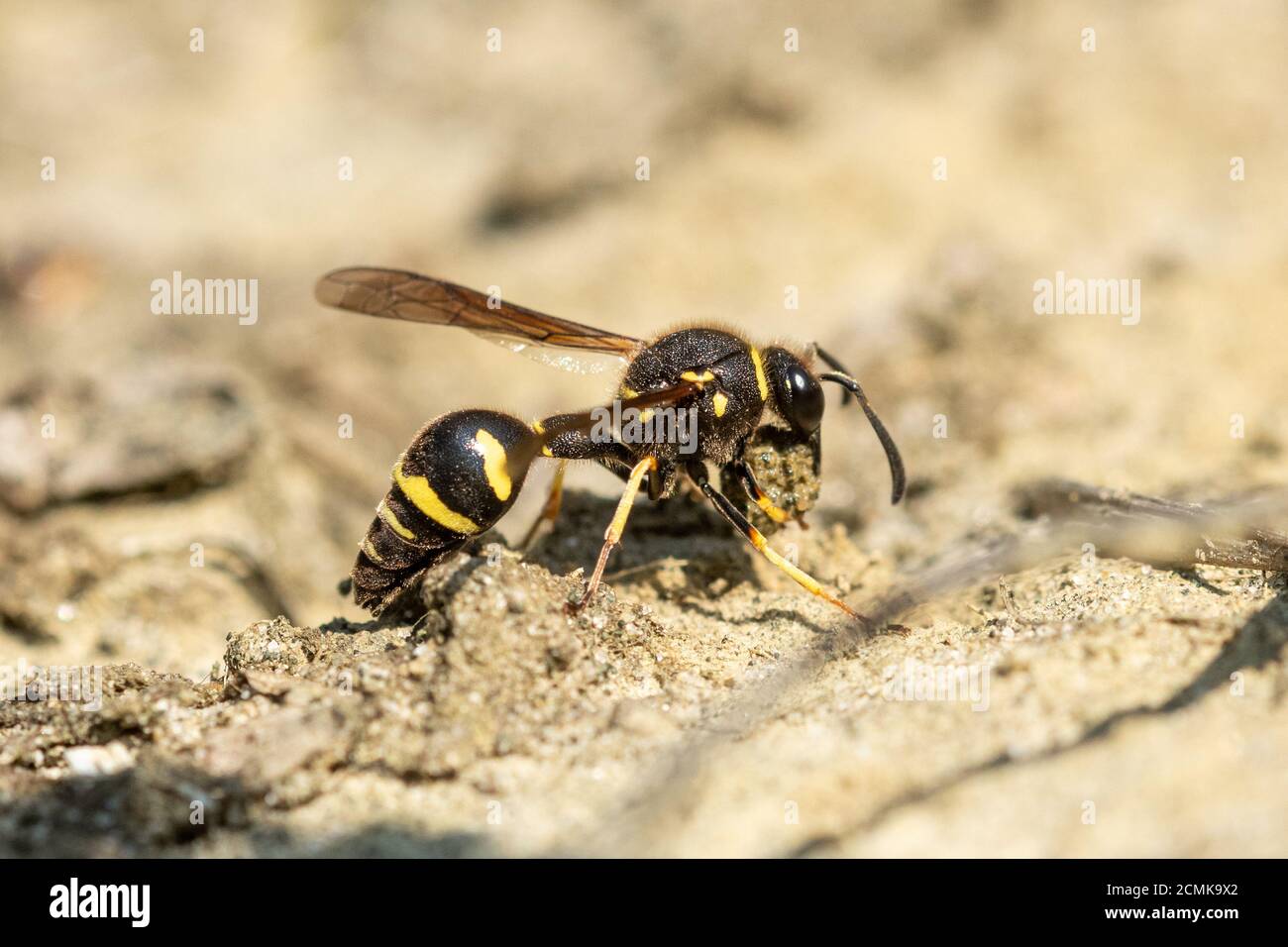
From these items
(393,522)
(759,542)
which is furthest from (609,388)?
(393,522)

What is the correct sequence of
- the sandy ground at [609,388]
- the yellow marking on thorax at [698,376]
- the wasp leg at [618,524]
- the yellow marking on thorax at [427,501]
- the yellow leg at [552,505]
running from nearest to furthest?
the sandy ground at [609,388] → the wasp leg at [618,524] → the yellow marking on thorax at [427,501] → the yellow marking on thorax at [698,376] → the yellow leg at [552,505]

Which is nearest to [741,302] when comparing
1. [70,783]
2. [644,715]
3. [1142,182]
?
[1142,182]

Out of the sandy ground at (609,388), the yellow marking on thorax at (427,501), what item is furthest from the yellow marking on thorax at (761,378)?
the yellow marking on thorax at (427,501)

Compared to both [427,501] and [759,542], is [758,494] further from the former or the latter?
[427,501]

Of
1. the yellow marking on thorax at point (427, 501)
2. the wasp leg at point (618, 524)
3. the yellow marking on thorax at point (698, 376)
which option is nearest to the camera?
the wasp leg at point (618, 524)

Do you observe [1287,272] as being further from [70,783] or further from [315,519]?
[70,783]

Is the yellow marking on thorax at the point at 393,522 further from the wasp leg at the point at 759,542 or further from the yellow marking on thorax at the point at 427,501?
the wasp leg at the point at 759,542

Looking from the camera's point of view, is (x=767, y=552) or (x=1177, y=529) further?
(x=767, y=552)
